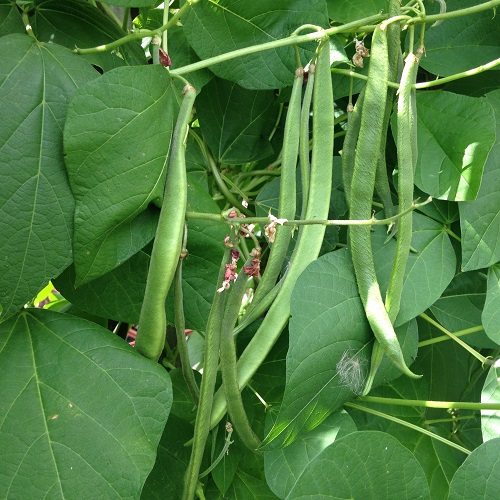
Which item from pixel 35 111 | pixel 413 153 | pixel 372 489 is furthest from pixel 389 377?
pixel 35 111

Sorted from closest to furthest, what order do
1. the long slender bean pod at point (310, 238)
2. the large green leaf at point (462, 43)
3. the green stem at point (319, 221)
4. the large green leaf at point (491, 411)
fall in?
the green stem at point (319, 221)
the long slender bean pod at point (310, 238)
the large green leaf at point (491, 411)
the large green leaf at point (462, 43)

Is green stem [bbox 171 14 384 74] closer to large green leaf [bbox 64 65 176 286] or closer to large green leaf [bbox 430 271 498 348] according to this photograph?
large green leaf [bbox 64 65 176 286]

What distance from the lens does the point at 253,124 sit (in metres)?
1.20

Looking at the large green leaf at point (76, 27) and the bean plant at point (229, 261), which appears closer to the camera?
the bean plant at point (229, 261)

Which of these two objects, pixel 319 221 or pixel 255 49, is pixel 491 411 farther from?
pixel 255 49

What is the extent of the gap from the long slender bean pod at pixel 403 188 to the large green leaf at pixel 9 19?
1.70ft

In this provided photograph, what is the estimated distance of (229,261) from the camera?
83 cm

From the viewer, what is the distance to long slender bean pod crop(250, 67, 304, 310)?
0.88m

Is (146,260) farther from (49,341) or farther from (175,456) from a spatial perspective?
(175,456)

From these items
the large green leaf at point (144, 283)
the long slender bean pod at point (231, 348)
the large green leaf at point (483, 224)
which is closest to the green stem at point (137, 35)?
the large green leaf at point (144, 283)

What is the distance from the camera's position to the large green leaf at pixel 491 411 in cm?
97

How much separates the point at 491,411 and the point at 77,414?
56 centimetres

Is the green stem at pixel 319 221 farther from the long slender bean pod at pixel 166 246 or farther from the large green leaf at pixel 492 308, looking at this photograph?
the large green leaf at pixel 492 308

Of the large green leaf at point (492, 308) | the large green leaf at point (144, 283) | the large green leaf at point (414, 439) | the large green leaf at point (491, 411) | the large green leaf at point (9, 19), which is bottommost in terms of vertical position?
the large green leaf at point (414, 439)
